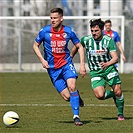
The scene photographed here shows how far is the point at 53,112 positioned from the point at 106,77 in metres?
1.81

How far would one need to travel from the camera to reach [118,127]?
10633 mm

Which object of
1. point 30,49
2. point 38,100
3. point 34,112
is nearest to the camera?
point 34,112

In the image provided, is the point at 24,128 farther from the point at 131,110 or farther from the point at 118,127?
the point at 131,110

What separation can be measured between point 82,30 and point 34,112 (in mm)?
19204

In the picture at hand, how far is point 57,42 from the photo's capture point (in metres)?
11.5

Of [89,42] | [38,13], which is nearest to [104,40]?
[89,42]

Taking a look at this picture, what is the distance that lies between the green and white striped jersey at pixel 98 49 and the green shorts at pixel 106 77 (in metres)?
0.12

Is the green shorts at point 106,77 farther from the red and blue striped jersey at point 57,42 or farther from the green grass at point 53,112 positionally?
the red and blue striped jersey at point 57,42

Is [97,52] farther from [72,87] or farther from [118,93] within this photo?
[72,87]

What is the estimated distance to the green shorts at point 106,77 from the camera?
39.5ft

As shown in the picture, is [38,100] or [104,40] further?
[38,100]

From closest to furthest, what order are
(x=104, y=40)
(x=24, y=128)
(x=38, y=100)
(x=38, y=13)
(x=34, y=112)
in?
(x=24, y=128)
(x=104, y=40)
(x=34, y=112)
(x=38, y=100)
(x=38, y=13)

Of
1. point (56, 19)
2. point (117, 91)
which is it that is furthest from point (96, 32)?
point (117, 91)

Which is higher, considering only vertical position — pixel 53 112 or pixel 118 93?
pixel 118 93
